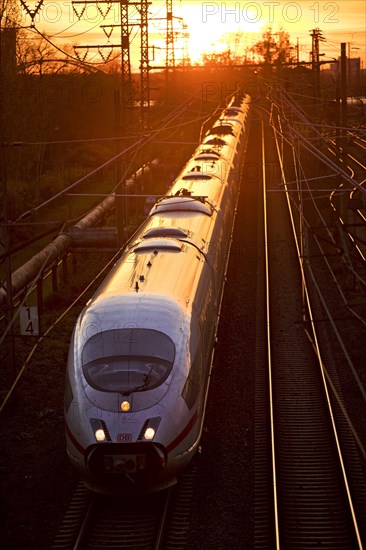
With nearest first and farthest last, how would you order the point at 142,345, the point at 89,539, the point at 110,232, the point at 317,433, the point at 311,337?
the point at 89,539, the point at 142,345, the point at 317,433, the point at 311,337, the point at 110,232

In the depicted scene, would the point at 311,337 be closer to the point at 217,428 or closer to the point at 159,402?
the point at 217,428

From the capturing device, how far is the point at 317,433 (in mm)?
13539

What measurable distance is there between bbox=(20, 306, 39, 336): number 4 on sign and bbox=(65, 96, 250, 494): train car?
1.97 meters

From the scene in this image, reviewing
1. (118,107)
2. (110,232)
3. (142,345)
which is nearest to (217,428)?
(142,345)

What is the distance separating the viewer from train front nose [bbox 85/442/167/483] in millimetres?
10352

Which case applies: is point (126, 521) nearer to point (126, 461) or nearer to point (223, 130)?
point (126, 461)

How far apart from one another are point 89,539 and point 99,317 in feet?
10.6

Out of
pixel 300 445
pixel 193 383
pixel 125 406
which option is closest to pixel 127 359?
pixel 125 406

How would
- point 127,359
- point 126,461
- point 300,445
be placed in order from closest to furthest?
1. point 126,461
2. point 127,359
3. point 300,445

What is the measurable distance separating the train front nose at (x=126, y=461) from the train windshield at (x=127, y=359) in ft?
2.47

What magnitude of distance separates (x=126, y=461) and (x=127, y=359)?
145cm

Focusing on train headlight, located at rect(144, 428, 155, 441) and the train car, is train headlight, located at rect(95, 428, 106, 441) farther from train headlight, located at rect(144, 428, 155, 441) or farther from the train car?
train headlight, located at rect(144, 428, 155, 441)

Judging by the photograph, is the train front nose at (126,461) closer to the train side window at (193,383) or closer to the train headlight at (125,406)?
the train headlight at (125,406)

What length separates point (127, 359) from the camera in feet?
36.5
